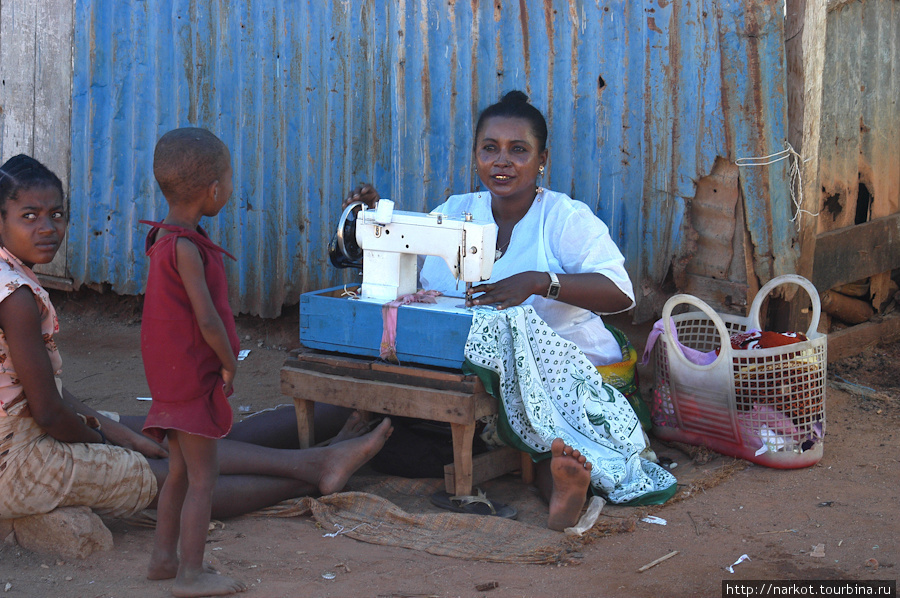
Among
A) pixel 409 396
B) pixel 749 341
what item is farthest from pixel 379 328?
pixel 749 341

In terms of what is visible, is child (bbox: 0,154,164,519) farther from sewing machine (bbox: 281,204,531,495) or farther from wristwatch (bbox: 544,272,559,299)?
wristwatch (bbox: 544,272,559,299)

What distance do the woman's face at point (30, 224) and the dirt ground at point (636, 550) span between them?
915 mm

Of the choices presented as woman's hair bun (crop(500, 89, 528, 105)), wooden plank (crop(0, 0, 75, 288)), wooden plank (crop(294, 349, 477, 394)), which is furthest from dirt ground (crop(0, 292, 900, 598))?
wooden plank (crop(0, 0, 75, 288))

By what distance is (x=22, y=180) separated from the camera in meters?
2.63

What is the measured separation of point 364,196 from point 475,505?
131cm

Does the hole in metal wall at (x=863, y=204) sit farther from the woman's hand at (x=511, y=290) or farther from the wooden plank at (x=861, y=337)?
the woman's hand at (x=511, y=290)

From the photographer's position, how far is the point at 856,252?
4820mm

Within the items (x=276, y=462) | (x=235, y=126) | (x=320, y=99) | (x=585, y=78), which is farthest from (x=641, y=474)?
(x=235, y=126)

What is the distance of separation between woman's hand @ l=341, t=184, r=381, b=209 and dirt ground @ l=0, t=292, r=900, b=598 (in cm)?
121

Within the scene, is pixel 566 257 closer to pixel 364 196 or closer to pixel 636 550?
pixel 364 196

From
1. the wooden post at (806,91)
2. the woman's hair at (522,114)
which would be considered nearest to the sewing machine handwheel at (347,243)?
the woman's hair at (522,114)

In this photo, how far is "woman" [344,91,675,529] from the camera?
11.4 feet

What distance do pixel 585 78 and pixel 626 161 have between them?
454 millimetres

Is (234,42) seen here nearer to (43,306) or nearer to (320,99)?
(320,99)
